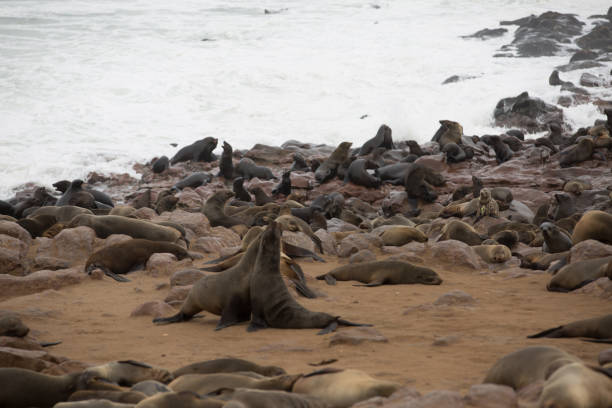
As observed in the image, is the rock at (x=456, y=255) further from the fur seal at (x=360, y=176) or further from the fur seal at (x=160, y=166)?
the fur seal at (x=160, y=166)

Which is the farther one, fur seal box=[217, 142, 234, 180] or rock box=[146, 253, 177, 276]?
fur seal box=[217, 142, 234, 180]

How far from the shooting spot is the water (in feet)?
83.0

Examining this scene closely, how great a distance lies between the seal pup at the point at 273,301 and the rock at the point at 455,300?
1108 millimetres

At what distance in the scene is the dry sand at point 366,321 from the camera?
4.13m

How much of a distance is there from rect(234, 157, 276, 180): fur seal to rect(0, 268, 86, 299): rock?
9.71 m

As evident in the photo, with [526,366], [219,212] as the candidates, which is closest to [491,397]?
[526,366]

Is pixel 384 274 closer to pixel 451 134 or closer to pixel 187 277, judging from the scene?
pixel 187 277

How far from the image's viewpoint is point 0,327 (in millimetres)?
4656

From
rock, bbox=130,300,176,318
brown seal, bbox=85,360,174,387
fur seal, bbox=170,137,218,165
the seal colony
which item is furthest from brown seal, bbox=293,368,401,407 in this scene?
fur seal, bbox=170,137,218,165

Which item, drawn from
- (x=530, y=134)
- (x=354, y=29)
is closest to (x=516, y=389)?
(x=530, y=134)

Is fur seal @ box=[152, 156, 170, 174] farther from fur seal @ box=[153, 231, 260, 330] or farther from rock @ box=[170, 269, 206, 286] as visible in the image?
fur seal @ box=[153, 231, 260, 330]

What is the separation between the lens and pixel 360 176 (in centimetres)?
1491

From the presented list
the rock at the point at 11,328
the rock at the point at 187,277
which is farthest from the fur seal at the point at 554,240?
the rock at the point at 11,328

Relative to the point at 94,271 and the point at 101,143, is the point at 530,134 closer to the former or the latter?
the point at 101,143
